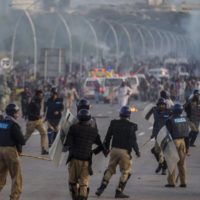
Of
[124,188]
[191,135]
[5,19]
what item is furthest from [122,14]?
[124,188]

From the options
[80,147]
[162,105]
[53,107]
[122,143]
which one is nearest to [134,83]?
[53,107]

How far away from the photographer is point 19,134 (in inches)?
593

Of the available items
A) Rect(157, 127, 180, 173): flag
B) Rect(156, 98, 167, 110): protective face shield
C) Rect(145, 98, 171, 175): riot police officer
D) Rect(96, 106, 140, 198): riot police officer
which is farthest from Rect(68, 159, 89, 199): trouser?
Rect(156, 98, 167, 110): protective face shield

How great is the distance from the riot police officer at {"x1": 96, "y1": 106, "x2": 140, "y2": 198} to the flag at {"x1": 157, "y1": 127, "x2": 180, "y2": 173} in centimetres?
140

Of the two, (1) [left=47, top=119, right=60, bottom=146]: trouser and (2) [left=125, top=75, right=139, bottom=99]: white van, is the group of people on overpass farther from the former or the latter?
(2) [left=125, top=75, right=139, bottom=99]: white van

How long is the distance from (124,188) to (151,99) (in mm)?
42467

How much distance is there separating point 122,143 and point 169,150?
5.22ft

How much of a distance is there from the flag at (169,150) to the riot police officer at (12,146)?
10.9ft

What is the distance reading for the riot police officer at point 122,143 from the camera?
16281mm

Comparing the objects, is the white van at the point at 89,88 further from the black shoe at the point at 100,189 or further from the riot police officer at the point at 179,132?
the black shoe at the point at 100,189

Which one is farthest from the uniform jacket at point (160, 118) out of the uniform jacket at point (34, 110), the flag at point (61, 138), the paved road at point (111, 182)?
the uniform jacket at point (34, 110)

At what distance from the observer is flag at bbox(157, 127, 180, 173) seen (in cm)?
1767

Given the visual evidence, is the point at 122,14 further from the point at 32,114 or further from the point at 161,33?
the point at 32,114

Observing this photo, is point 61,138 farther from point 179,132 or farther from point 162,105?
point 162,105
